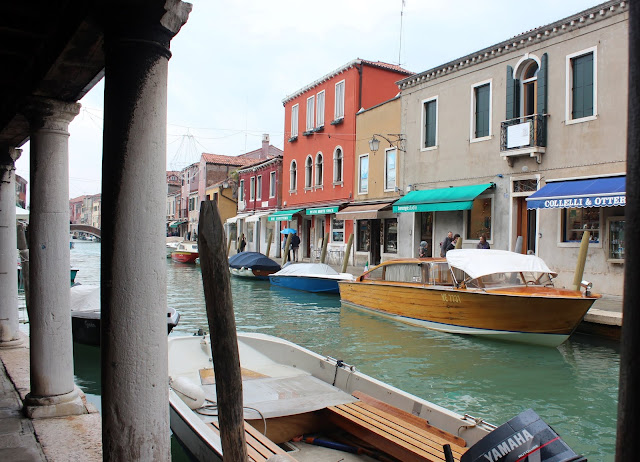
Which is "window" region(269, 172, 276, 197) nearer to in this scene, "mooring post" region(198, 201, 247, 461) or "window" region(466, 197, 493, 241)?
"window" region(466, 197, 493, 241)

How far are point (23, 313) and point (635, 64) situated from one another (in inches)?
570

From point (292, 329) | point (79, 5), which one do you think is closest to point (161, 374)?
point (79, 5)

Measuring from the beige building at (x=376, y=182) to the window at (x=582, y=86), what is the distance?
6.35 m

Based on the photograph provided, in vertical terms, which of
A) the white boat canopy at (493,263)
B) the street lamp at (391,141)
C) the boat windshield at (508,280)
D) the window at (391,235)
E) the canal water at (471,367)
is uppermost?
the street lamp at (391,141)

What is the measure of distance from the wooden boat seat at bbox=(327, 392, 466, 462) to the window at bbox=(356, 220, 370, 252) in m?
16.3

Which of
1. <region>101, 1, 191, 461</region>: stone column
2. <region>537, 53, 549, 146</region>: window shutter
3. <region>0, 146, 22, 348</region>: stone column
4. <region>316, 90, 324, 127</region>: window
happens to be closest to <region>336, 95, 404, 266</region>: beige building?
<region>316, 90, 324, 127</region>: window

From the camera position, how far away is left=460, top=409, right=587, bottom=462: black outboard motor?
2584 millimetres

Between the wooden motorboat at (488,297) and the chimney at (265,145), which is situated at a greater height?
the chimney at (265,145)

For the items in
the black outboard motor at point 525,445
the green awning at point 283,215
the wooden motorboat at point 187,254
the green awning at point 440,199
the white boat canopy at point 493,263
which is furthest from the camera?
the wooden motorboat at point 187,254

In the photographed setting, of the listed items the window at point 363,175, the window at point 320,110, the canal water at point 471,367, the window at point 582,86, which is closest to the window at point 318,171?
the window at point 320,110

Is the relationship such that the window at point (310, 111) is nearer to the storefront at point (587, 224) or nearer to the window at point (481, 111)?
the window at point (481, 111)

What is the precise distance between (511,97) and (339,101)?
381 inches

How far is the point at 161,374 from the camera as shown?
99.7 inches

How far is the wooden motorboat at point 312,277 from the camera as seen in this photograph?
648 inches
